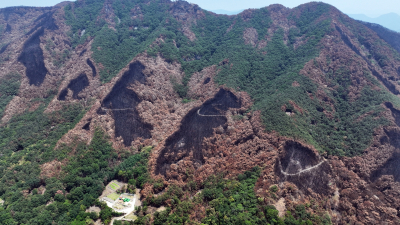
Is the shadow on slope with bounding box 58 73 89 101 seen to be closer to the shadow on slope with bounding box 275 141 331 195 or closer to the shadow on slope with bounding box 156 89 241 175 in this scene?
the shadow on slope with bounding box 156 89 241 175

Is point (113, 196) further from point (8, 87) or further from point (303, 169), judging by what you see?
point (8, 87)

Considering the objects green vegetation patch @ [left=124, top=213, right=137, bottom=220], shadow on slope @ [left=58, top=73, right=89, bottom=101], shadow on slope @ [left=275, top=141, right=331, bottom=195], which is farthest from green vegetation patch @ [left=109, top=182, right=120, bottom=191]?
shadow on slope @ [left=275, top=141, right=331, bottom=195]

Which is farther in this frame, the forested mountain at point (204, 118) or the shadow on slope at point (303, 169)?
the shadow on slope at point (303, 169)

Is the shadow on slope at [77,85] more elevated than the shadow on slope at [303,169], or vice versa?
the shadow on slope at [77,85]

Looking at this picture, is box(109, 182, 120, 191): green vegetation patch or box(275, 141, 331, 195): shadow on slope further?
box(109, 182, 120, 191): green vegetation patch

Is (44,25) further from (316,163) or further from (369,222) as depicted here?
(369,222)

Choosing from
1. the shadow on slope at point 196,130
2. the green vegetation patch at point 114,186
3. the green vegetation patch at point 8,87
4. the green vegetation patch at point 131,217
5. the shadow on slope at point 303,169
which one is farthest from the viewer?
the green vegetation patch at point 8,87

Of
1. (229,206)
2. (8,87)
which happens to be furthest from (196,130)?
(8,87)

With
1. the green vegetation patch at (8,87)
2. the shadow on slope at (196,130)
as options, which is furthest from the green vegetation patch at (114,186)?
the green vegetation patch at (8,87)

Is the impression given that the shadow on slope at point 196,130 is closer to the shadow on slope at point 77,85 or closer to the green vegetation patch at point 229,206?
the green vegetation patch at point 229,206
